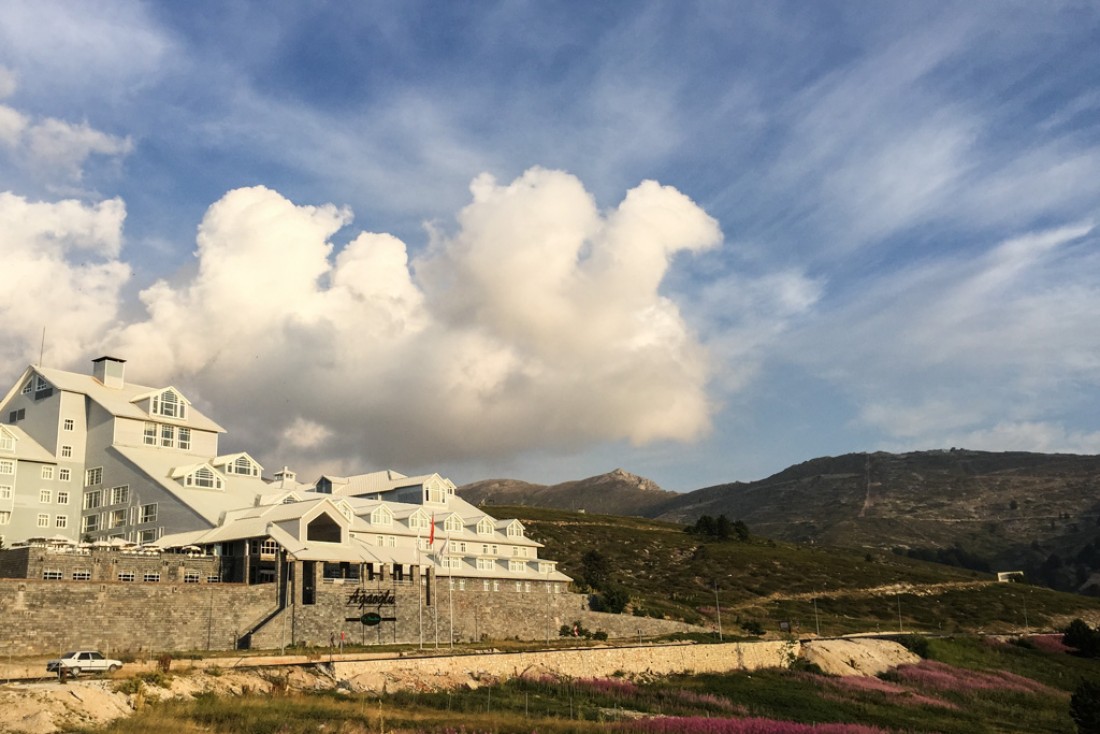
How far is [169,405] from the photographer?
83.2 metres

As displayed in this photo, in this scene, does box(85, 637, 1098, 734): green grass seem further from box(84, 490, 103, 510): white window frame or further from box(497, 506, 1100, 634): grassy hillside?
box(84, 490, 103, 510): white window frame

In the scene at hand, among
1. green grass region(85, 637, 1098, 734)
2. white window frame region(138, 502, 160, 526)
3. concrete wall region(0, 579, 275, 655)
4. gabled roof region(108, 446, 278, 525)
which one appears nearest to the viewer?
green grass region(85, 637, 1098, 734)

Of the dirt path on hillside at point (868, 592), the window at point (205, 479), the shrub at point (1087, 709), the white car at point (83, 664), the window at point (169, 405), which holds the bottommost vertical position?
the shrub at point (1087, 709)

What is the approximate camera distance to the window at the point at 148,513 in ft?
238

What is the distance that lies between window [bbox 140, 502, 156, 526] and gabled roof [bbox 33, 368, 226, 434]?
957 centimetres

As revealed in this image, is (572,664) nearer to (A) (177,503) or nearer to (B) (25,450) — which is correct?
(A) (177,503)

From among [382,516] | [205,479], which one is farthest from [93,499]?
[382,516]

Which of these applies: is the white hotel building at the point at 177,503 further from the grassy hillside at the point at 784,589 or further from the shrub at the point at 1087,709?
the shrub at the point at 1087,709

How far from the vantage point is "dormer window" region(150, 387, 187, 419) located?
8218cm

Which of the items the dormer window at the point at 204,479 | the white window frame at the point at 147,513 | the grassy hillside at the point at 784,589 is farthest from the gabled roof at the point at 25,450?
the grassy hillside at the point at 784,589

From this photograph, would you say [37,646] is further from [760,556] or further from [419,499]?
[760,556]

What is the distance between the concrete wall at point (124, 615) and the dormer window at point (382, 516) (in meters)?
19.3

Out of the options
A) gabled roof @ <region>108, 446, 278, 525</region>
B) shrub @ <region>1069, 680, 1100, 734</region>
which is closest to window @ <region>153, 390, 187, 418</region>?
gabled roof @ <region>108, 446, 278, 525</region>

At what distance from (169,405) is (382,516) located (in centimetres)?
2319
